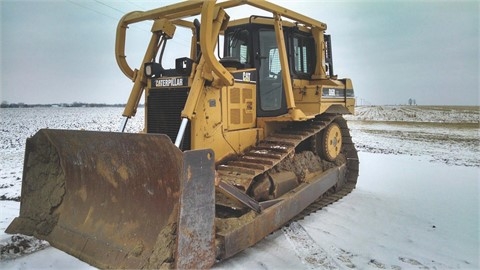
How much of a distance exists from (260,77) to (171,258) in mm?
3162

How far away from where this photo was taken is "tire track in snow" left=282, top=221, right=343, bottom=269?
379 centimetres

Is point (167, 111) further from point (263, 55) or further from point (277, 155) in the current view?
point (263, 55)

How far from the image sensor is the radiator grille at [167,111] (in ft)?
15.1

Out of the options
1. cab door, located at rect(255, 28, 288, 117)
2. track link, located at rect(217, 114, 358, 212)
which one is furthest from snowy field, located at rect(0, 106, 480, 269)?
cab door, located at rect(255, 28, 288, 117)

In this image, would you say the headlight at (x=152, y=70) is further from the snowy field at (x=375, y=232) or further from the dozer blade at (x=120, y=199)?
the snowy field at (x=375, y=232)

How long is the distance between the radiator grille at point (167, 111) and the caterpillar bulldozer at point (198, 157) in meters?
0.01

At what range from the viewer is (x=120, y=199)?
384cm

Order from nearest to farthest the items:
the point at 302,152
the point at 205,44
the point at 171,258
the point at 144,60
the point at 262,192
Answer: the point at 171,258
the point at 205,44
the point at 262,192
the point at 144,60
the point at 302,152

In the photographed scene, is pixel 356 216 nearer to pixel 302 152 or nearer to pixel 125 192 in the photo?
pixel 302 152

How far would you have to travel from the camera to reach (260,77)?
17.9ft

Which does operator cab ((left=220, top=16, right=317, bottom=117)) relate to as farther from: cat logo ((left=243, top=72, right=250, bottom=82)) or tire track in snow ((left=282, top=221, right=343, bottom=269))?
tire track in snow ((left=282, top=221, right=343, bottom=269))

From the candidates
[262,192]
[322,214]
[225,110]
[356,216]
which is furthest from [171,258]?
[356,216]

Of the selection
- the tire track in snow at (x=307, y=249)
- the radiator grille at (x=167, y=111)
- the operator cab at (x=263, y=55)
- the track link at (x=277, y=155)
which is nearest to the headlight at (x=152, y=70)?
the radiator grille at (x=167, y=111)

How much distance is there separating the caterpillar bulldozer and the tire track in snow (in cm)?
23
